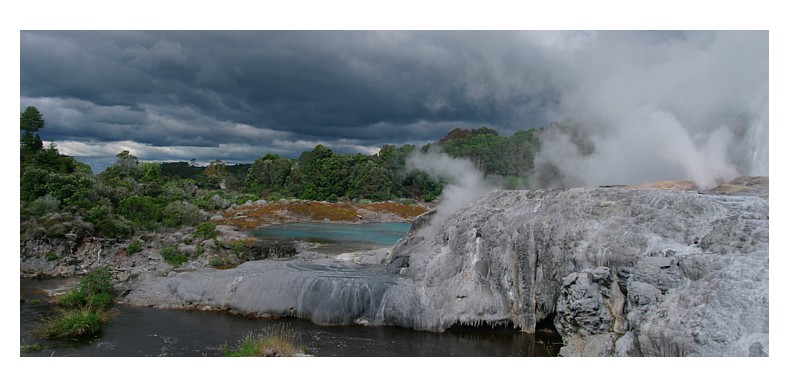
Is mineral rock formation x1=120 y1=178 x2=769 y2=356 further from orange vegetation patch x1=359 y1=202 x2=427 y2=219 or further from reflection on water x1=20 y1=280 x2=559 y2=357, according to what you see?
orange vegetation patch x1=359 y1=202 x2=427 y2=219

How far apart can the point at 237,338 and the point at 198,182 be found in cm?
6061

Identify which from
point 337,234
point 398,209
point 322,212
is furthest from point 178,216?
point 398,209

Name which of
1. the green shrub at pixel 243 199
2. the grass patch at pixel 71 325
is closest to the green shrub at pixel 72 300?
the grass patch at pixel 71 325

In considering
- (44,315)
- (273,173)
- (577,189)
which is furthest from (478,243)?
(273,173)

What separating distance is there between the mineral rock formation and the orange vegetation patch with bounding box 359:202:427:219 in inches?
1285

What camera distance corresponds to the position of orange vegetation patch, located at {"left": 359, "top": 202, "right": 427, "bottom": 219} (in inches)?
1858

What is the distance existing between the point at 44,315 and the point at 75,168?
1449 centimetres

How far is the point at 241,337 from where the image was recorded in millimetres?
10234

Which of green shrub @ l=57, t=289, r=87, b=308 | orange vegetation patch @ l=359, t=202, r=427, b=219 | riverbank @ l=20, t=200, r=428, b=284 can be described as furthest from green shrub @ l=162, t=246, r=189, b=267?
orange vegetation patch @ l=359, t=202, r=427, b=219

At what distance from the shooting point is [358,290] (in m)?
11.5

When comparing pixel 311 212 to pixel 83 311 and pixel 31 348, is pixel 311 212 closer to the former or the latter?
pixel 83 311

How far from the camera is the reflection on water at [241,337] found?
31.1 feet

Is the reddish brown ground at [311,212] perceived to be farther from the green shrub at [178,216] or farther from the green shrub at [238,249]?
the green shrub at [238,249]

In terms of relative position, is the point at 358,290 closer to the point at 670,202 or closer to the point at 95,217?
the point at 670,202
